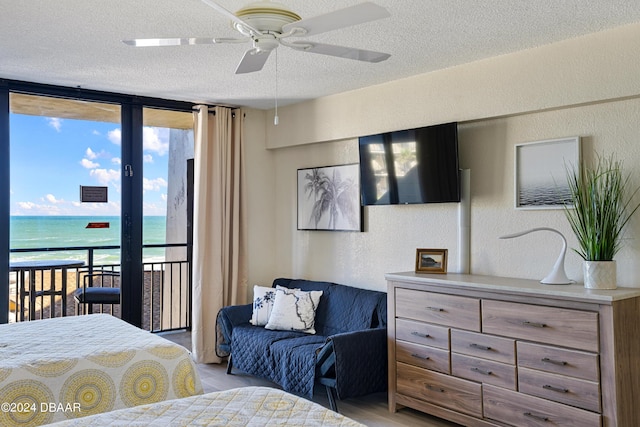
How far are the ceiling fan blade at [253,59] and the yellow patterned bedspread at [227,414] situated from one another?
1.53m

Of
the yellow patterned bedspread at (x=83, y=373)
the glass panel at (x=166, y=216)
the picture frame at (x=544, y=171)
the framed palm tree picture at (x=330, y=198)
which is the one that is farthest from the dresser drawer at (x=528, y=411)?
the glass panel at (x=166, y=216)

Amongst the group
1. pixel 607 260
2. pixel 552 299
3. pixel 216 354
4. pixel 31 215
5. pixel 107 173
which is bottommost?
pixel 216 354

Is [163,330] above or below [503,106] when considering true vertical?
below

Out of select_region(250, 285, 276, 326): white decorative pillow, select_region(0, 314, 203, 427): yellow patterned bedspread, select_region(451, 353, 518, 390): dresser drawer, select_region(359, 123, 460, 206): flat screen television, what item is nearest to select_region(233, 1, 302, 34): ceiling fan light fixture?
select_region(0, 314, 203, 427): yellow patterned bedspread

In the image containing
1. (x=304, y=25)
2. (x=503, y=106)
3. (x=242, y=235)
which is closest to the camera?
(x=304, y=25)

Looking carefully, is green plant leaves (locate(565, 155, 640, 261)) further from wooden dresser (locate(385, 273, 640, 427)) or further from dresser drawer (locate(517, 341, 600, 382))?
dresser drawer (locate(517, 341, 600, 382))

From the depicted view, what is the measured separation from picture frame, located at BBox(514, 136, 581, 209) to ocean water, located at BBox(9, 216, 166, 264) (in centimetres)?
333

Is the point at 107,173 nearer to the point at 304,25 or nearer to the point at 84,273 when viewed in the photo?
the point at 84,273

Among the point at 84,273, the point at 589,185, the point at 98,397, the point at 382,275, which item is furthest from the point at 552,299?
the point at 84,273

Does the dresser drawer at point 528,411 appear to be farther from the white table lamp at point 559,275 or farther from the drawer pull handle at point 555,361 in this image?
the white table lamp at point 559,275

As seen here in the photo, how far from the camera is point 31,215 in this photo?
183 inches

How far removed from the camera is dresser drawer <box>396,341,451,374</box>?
363cm

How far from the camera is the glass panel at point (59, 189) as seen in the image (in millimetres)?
4617

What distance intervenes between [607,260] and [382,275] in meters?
1.97
